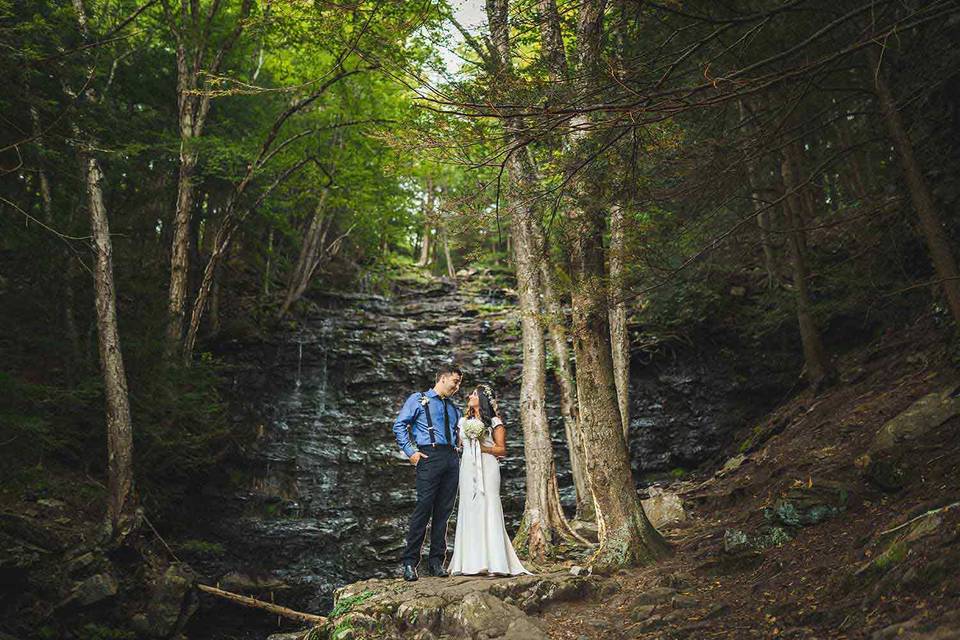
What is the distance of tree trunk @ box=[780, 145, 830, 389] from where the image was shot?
1057 centimetres

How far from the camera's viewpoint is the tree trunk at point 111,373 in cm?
951

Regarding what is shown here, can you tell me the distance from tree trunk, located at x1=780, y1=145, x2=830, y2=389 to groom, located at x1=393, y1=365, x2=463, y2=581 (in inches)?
281

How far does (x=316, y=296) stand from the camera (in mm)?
22031

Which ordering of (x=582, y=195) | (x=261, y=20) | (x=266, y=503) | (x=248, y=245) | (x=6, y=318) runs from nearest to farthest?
(x=582, y=195) → (x=6, y=318) → (x=261, y=20) → (x=266, y=503) → (x=248, y=245)

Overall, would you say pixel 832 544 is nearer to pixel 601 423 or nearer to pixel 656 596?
pixel 656 596

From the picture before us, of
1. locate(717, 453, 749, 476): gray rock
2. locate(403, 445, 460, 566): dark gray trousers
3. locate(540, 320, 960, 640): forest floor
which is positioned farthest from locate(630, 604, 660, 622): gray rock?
locate(717, 453, 749, 476): gray rock

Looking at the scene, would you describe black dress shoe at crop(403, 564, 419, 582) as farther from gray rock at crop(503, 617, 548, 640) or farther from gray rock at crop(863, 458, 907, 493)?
gray rock at crop(863, 458, 907, 493)

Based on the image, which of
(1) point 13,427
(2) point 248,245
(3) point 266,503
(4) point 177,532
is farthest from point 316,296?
(1) point 13,427

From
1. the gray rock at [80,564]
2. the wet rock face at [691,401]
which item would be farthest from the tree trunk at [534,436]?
the wet rock face at [691,401]

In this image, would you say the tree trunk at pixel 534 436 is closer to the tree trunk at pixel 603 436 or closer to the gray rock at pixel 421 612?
the tree trunk at pixel 603 436

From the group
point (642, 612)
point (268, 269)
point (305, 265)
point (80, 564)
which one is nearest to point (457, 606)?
point (642, 612)

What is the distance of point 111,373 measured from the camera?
9625mm

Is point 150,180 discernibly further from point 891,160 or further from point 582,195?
point 891,160

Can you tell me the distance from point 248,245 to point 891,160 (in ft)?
60.4
